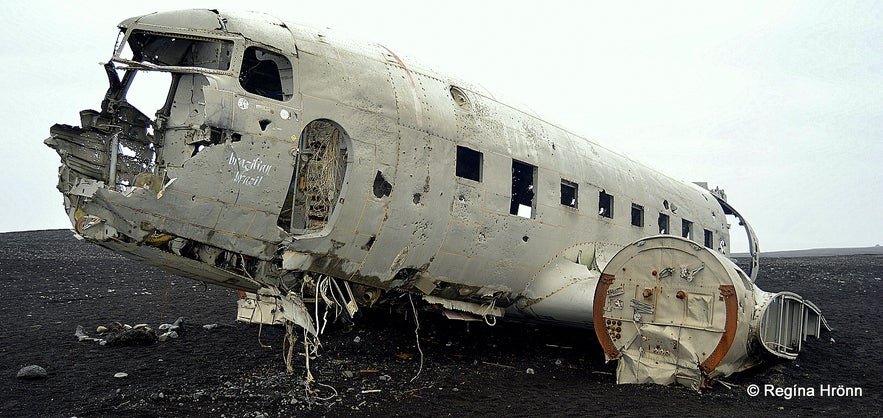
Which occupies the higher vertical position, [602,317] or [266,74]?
[266,74]

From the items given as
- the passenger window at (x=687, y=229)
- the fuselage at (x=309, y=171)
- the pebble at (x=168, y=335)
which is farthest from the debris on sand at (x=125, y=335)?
the passenger window at (x=687, y=229)

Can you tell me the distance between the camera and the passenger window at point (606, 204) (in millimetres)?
11461

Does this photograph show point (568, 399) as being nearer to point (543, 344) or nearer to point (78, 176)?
point (543, 344)

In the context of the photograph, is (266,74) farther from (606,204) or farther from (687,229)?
(687,229)

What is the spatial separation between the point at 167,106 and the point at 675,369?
6947 millimetres

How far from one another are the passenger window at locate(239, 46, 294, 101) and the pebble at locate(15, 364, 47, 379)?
4299mm

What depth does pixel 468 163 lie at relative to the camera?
9055 millimetres

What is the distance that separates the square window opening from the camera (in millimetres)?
8828

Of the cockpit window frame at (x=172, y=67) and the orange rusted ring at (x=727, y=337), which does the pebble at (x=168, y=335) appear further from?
the orange rusted ring at (x=727, y=337)

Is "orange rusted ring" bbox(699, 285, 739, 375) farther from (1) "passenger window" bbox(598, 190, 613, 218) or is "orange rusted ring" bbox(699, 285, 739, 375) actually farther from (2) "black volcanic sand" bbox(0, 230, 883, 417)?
(1) "passenger window" bbox(598, 190, 613, 218)

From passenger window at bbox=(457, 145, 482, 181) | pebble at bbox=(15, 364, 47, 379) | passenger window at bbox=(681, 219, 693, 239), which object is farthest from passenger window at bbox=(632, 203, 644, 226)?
pebble at bbox=(15, 364, 47, 379)

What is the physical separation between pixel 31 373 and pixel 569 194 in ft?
25.9

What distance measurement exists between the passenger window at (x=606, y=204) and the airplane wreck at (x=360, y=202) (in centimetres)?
115

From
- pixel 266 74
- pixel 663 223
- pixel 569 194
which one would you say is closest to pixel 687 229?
pixel 663 223
